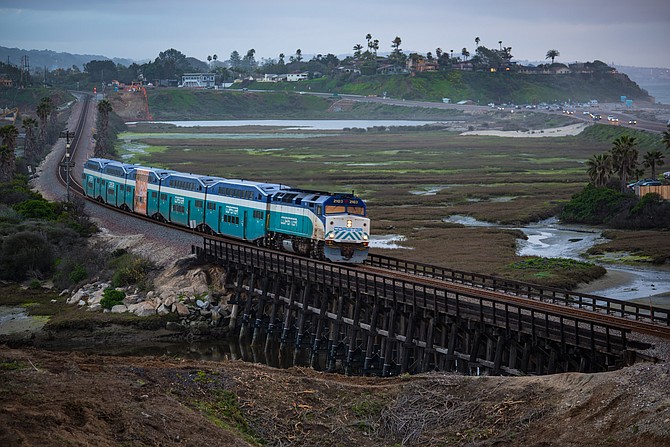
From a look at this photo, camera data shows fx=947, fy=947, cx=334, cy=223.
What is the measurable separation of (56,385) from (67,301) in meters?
32.4

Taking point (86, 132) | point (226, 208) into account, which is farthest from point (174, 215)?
point (86, 132)

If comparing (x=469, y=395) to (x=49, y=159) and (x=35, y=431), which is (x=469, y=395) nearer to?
(x=35, y=431)

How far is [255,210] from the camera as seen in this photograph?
59812 mm

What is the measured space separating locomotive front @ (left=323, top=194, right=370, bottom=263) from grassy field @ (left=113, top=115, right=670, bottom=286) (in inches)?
564

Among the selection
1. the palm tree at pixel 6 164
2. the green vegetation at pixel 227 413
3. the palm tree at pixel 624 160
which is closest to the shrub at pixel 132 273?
the green vegetation at pixel 227 413

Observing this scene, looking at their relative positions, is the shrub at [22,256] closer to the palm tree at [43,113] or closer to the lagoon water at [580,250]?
the lagoon water at [580,250]

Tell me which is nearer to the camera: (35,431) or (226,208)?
(35,431)

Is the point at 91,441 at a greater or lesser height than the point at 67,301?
greater

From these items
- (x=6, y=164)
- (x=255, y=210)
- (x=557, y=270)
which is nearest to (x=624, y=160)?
(x=557, y=270)

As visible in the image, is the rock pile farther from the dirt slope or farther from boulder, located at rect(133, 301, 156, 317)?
the dirt slope

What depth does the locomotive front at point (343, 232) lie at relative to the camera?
5294cm

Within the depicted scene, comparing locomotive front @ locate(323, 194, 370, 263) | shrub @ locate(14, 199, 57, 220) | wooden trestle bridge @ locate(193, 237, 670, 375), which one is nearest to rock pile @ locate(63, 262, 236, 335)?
wooden trestle bridge @ locate(193, 237, 670, 375)

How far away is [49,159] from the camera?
14488 cm

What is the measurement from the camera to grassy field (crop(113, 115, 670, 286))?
7744 centimetres
